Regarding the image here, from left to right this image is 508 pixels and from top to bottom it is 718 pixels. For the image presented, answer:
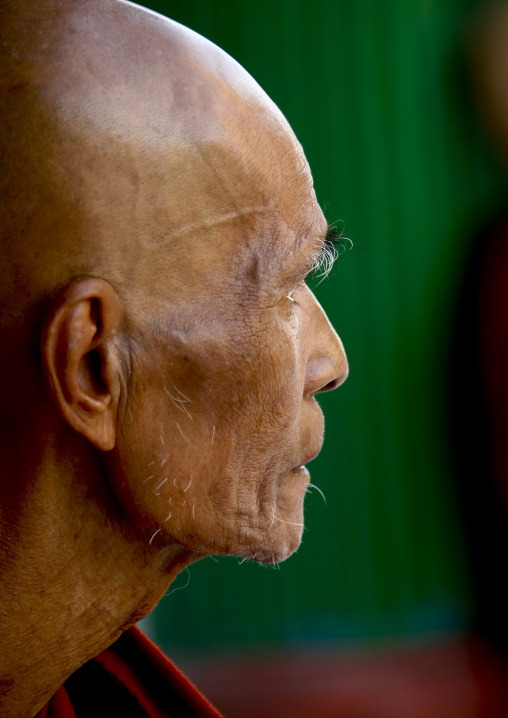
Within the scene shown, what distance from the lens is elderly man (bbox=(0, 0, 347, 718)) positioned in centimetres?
82

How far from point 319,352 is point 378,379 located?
8.62 feet

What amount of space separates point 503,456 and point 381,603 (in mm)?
943

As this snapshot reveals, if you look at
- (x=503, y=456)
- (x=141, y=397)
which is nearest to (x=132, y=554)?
(x=141, y=397)

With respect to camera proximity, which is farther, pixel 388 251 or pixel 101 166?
pixel 388 251

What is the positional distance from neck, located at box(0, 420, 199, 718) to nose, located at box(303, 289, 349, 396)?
306 mm

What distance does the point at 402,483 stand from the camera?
3.66 meters

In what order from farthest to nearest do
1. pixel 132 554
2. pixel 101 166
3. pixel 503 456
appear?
1. pixel 503 456
2. pixel 132 554
3. pixel 101 166

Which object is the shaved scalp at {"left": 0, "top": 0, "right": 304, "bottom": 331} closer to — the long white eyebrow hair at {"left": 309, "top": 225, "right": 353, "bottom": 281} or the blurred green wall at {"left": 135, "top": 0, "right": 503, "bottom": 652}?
the long white eyebrow hair at {"left": 309, "top": 225, "right": 353, "bottom": 281}

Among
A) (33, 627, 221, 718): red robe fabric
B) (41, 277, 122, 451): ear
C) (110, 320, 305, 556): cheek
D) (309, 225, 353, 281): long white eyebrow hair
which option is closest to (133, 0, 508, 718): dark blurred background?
(33, 627, 221, 718): red robe fabric

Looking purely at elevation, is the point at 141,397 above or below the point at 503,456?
above

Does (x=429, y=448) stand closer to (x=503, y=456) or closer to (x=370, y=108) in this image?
(x=503, y=456)

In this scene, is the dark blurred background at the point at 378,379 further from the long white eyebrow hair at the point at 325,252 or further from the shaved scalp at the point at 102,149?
the shaved scalp at the point at 102,149

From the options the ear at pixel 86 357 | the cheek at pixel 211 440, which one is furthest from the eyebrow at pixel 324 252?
the ear at pixel 86 357

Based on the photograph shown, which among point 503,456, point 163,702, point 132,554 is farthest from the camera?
point 503,456
